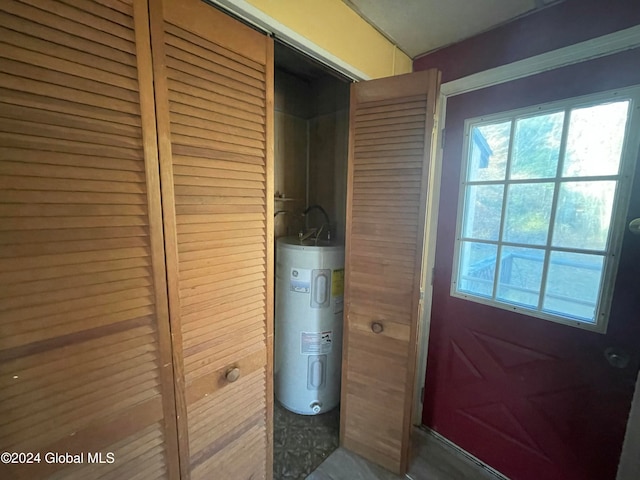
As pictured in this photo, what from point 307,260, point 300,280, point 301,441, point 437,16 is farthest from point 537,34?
point 301,441

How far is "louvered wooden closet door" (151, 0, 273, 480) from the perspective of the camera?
0.66 meters

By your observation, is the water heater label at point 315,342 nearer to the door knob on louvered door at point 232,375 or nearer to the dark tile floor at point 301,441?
the dark tile floor at point 301,441

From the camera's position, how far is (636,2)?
2.79 feet

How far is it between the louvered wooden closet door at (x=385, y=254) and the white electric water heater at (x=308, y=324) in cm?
24

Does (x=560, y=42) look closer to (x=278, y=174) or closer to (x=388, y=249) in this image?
(x=388, y=249)

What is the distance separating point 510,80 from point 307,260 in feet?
4.16

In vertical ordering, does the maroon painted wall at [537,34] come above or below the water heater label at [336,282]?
above

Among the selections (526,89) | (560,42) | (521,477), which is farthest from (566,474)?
(560,42)

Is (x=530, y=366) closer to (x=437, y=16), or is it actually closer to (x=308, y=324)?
(x=308, y=324)

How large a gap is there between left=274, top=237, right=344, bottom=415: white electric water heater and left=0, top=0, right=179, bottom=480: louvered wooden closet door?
0.84 metres

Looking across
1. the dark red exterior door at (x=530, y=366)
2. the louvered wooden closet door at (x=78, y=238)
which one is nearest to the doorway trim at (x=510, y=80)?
the dark red exterior door at (x=530, y=366)

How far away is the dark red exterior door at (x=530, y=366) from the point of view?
3.08ft

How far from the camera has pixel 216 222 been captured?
773mm

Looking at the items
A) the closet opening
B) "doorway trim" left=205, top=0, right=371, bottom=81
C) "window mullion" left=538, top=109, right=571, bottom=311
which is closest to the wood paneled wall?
the closet opening
